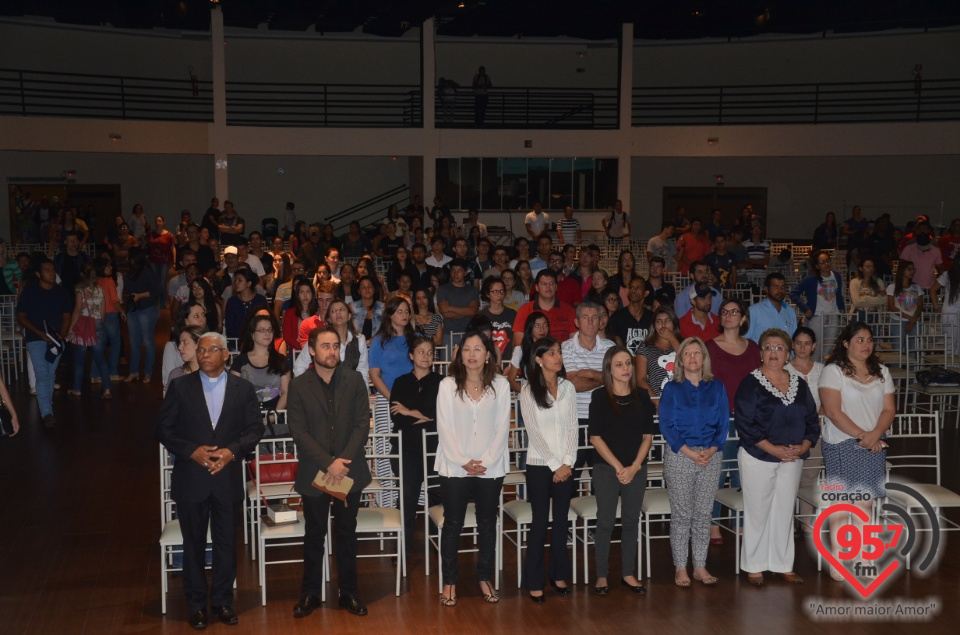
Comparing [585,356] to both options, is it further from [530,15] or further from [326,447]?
[530,15]

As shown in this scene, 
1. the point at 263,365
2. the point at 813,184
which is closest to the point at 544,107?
the point at 813,184

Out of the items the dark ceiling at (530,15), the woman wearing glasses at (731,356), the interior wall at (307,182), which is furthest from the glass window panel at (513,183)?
the woman wearing glasses at (731,356)

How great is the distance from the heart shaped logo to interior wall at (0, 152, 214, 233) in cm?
1758

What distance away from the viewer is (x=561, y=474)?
223 inches

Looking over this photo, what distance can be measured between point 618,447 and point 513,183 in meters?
16.7

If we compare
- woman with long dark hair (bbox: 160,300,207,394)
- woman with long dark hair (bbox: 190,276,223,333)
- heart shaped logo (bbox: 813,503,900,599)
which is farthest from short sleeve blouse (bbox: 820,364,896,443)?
woman with long dark hair (bbox: 190,276,223,333)

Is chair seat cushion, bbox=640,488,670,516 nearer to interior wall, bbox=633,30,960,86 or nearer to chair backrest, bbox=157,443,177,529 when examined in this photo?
chair backrest, bbox=157,443,177,529

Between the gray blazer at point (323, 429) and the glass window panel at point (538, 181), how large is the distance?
16.8 m

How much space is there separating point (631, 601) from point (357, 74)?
20.3 metres

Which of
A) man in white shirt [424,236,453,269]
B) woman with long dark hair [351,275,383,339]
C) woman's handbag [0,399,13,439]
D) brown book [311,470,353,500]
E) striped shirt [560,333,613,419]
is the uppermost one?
man in white shirt [424,236,453,269]

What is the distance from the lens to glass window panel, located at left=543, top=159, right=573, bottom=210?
22031 millimetres

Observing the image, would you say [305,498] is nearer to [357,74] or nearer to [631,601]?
[631,601]

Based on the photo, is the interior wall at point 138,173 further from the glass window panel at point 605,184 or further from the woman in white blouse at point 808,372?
the woman in white blouse at point 808,372

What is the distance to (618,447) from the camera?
579cm
